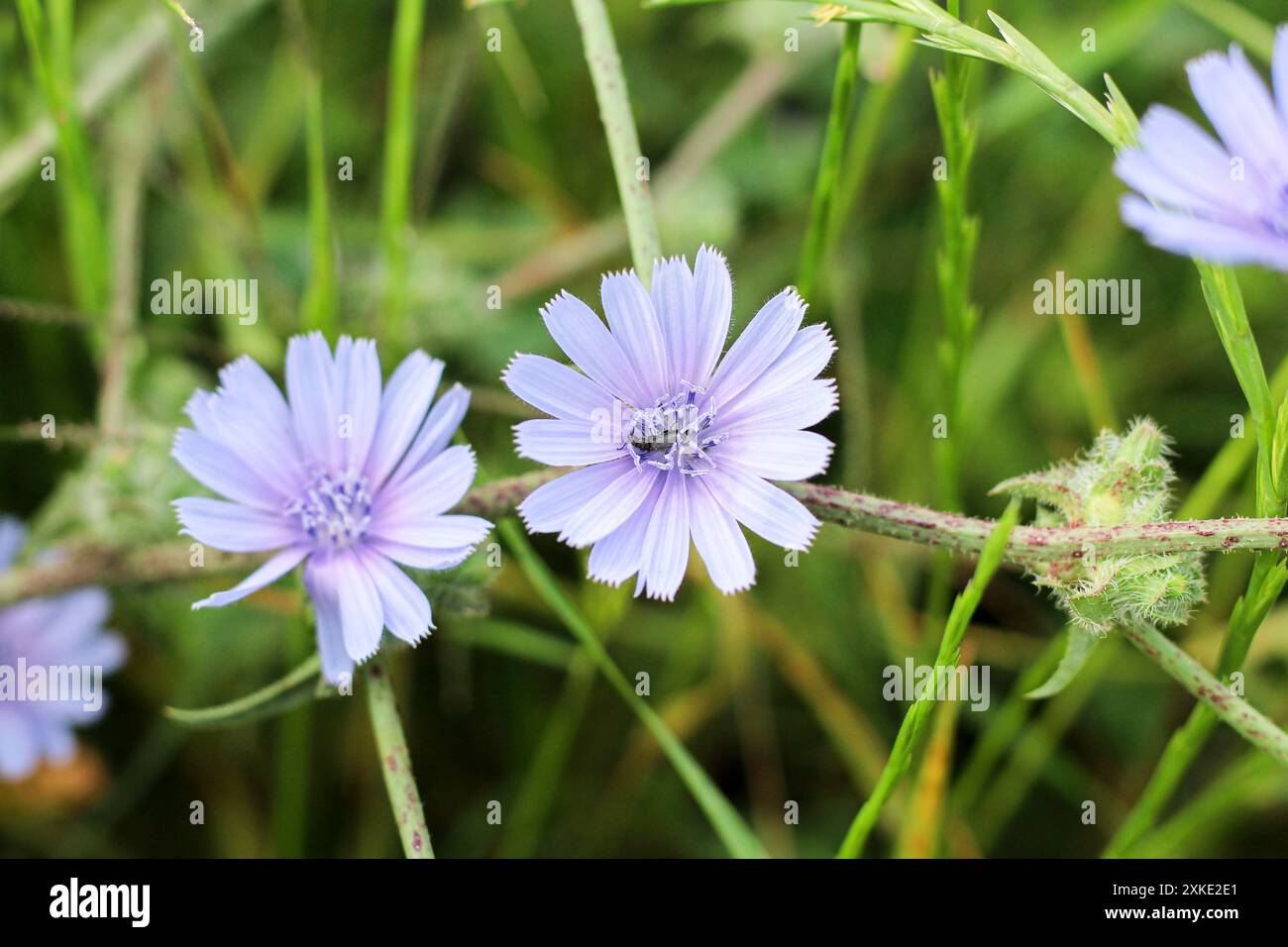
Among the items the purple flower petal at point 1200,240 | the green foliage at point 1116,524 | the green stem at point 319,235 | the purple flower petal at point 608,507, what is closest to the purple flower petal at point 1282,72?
the purple flower petal at point 1200,240

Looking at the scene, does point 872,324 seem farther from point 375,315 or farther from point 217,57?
point 217,57

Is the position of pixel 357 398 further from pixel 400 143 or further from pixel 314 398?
pixel 400 143

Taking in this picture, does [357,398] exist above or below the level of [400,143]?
below

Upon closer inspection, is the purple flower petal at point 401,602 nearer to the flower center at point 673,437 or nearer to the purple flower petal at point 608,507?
the purple flower petal at point 608,507

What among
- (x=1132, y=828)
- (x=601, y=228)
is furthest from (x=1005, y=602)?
(x=601, y=228)

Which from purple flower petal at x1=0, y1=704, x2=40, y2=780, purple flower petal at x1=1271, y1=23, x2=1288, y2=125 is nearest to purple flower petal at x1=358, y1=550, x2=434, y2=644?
purple flower petal at x1=1271, y1=23, x2=1288, y2=125

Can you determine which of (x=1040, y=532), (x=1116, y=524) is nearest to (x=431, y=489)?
(x=1040, y=532)
